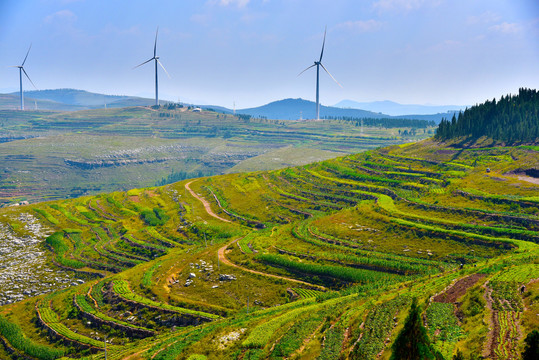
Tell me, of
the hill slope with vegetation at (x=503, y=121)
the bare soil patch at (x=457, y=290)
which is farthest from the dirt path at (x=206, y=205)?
the hill slope with vegetation at (x=503, y=121)

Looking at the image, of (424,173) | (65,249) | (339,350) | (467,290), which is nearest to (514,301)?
(467,290)

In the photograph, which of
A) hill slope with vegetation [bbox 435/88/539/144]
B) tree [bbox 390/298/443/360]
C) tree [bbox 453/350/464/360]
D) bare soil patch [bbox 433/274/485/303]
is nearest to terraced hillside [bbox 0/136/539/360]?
bare soil patch [bbox 433/274/485/303]

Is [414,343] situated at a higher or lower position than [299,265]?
higher

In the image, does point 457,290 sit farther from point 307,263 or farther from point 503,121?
point 503,121

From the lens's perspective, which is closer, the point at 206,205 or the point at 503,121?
the point at 206,205

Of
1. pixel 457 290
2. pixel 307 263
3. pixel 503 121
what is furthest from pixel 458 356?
pixel 503 121

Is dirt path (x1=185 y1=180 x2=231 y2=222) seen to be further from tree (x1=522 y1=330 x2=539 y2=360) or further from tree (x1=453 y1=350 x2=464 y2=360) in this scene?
tree (x1=522 y1=330 x2=539 y2=360)
